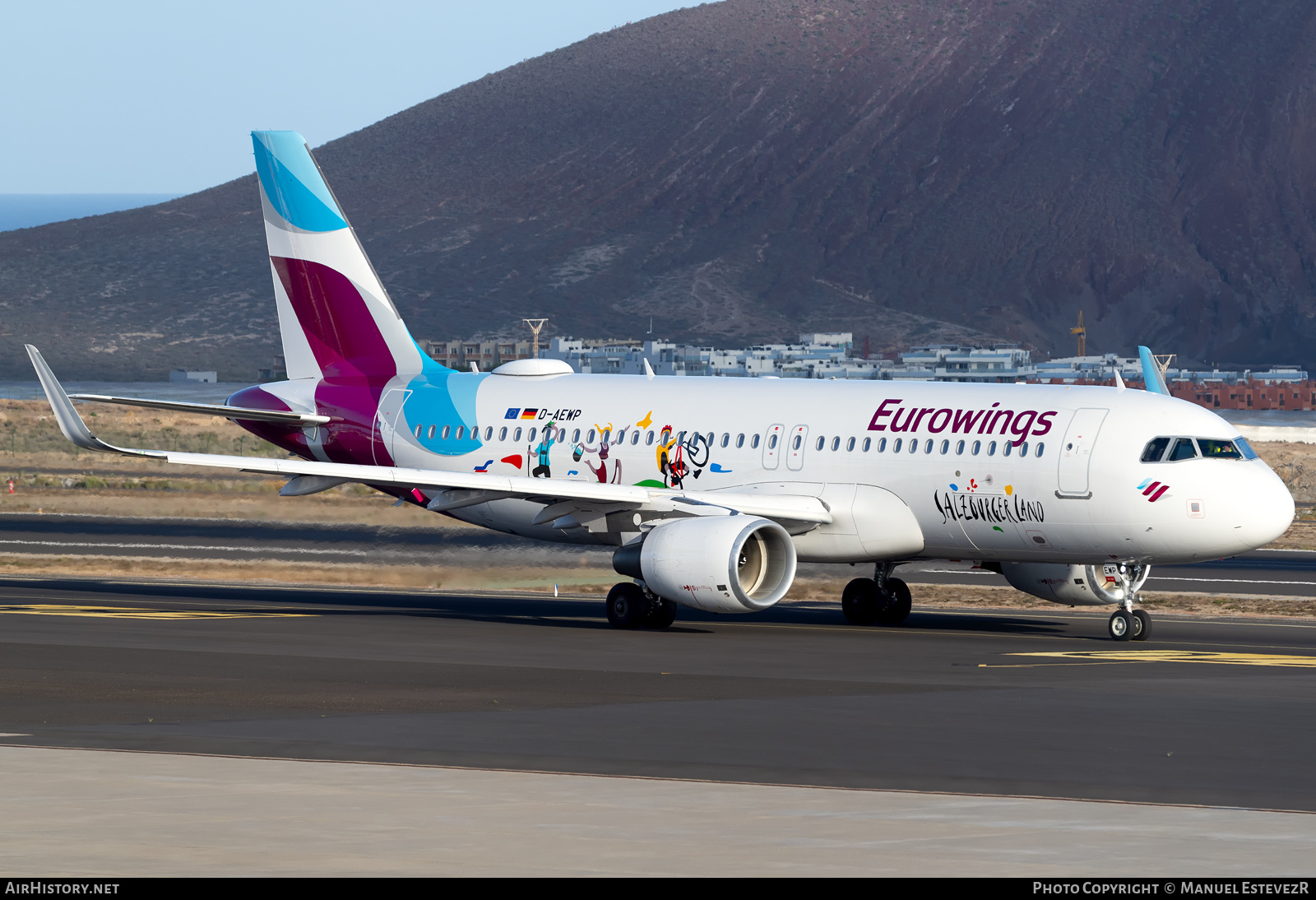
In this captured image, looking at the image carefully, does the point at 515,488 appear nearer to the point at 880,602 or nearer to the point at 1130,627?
the point at 880,602

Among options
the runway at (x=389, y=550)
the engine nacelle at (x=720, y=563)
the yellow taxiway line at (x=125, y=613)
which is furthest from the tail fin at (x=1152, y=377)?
the yellow taxiway line at (x=125, y=613)

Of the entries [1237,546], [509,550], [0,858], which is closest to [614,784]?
[0,858]

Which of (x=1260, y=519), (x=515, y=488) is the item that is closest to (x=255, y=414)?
Answer: (x=515, y=488)

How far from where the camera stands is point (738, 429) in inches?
1473

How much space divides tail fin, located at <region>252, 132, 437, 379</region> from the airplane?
0.06m

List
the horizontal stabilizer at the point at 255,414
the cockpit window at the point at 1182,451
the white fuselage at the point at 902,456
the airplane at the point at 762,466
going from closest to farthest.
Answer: the white fuselage at the point at 902,456, the cockpit window at the point at 1182,451, the airplane at the point at 762,466, the horizontal stabilizer at the point at 255,414

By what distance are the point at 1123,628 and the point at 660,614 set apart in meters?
7.87

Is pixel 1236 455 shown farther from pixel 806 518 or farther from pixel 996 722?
pixel 996 722

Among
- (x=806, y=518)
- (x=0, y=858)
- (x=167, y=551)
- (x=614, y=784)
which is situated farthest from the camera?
(x=167, y=551)

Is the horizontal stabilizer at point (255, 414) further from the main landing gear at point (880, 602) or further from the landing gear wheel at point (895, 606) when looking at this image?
the landing gear wheel at point (895, 606)

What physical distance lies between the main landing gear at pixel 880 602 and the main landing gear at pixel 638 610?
388cm

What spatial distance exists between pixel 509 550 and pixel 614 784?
28.3 metres

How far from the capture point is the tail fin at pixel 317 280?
43.1 meters

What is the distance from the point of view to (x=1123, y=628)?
33312 mm
